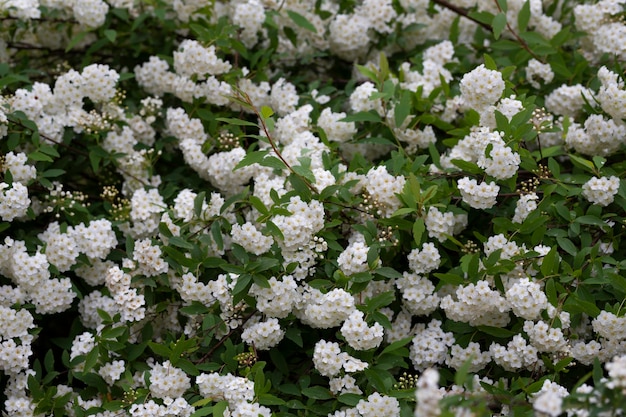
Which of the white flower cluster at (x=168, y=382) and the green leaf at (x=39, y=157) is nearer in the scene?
the white flower cluster at (x=168, y=382)

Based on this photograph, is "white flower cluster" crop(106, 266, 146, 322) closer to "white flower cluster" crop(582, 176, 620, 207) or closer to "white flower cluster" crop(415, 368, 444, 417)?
"white flower cluster" crop(415, 368, 444, 417)

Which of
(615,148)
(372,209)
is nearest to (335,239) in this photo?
(372,209)

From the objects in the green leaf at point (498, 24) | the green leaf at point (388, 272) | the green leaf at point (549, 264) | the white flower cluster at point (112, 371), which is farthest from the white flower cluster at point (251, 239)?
the green leaf at point (498, 24)

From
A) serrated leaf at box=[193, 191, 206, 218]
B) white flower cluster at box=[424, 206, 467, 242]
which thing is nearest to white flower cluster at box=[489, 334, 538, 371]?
white flower cluster at box=[424, 206, 467, 242]

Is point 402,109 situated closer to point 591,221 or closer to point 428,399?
point 591,221

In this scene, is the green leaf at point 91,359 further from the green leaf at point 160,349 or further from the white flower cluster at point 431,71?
the white flower cluster at point 431,71

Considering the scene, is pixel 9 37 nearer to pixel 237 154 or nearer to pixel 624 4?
pixel 237 154
